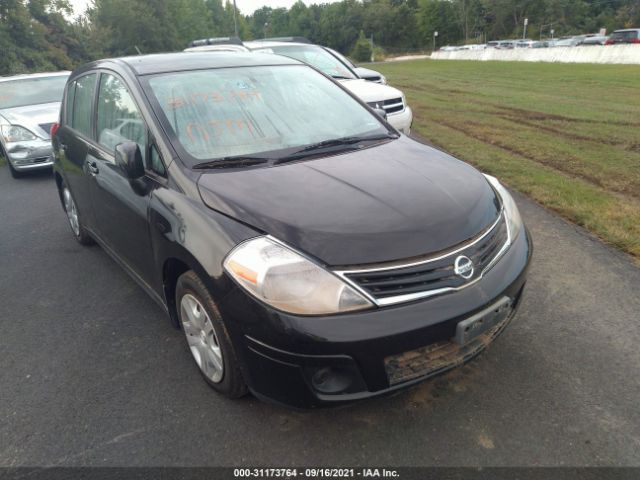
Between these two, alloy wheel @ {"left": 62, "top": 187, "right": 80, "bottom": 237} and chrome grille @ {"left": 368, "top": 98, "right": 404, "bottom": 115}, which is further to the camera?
chrome grille @ {"left": 368, "top": 98, "right": 404, "bottom": 115}

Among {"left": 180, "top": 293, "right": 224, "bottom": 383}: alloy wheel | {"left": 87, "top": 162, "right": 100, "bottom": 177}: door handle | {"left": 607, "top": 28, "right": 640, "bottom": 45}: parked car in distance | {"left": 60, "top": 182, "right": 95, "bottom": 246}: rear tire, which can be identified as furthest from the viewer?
{"left": 607, "top": 28, "right": 640, "bottom": 45}: parked car in distance

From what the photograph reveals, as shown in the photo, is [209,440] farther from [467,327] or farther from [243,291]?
[467,327]

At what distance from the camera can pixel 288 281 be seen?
206 cm

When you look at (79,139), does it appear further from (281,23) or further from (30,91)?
(281,23)

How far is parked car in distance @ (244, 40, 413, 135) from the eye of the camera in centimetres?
731

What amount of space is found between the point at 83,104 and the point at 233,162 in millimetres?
2064

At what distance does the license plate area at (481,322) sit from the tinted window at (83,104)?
3.07m

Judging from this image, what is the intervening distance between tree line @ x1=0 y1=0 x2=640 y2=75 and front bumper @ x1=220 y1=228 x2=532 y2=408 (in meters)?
23.7

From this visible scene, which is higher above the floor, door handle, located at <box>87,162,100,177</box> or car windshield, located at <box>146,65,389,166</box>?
car windshield, located at <box>146,65,389,166</box>

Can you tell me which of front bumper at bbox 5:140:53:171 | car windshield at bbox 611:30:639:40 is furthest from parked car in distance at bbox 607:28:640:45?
front bumper at bbox 5:140:53:171

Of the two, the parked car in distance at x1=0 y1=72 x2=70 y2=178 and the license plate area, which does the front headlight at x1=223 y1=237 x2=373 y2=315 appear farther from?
the parked car in distance at x1=0 y1=72 x2=70 y2=178

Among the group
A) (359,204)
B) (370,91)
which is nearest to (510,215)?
(359,204)

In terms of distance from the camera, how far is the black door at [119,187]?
2924mm

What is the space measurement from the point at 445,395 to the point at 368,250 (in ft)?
3.32
